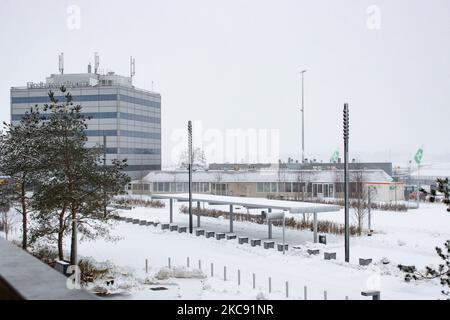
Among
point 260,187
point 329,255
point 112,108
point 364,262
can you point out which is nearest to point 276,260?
point 329,255

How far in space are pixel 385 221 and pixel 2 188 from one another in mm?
31207

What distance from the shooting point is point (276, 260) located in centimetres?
2612

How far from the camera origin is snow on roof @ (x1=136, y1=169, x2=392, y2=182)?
213ft

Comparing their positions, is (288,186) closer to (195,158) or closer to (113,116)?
(113,116)

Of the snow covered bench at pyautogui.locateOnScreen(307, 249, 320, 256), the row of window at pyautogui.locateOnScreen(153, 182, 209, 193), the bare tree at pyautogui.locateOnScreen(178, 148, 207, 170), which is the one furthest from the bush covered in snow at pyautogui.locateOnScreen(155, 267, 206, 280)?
the bare tree at pyautogui.locateOnScreen(178, 148, 207, 170)

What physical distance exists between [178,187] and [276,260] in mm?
52921

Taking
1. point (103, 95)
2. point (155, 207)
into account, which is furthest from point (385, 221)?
point (103, 95)

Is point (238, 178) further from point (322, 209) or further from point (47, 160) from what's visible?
point (47, 160)

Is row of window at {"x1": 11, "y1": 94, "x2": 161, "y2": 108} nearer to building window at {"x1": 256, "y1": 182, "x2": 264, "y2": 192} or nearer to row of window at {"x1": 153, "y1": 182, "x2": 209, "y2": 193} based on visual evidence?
row of window at {"x1": 153, "y1": 182, "x2": 209, "y2": 193}

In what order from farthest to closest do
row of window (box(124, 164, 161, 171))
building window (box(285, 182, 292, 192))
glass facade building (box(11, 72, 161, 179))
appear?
row of window (box(124, 164, 161, 171)) → glass facade building (box(11, 72, 161, 179)) → building window (box(285, 182, 292, 192))

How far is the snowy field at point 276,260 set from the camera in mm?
18734

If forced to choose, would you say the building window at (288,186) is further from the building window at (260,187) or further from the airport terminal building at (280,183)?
the building window at (260,187)

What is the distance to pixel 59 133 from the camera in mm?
22797

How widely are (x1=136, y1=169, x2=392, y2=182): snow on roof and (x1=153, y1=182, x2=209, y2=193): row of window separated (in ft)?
1.69
